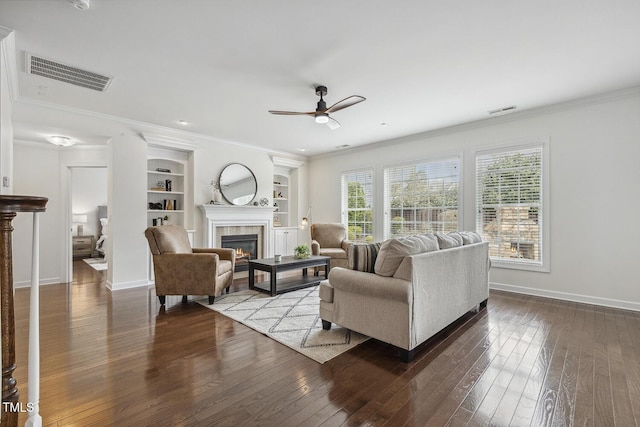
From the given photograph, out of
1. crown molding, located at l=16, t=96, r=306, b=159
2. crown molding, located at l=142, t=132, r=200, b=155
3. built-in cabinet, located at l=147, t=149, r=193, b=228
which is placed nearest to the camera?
crown molding, located at l=16, t=96, r=306, b=159

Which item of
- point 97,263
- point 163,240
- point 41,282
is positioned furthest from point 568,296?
point 97,263

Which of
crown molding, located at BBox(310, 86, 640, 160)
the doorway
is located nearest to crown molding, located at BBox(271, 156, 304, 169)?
crown molding, located at BBox(310, 86, 640, 160)

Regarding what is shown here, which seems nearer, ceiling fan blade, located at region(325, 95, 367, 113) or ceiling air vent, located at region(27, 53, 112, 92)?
ceiling air vent, located at region(27, 53, 112, 92)

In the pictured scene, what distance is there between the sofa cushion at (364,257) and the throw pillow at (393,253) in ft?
0.36

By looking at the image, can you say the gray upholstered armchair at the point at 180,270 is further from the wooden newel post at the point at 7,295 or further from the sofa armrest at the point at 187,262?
the wooden newel post at the point at 7,295

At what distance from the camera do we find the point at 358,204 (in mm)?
6828

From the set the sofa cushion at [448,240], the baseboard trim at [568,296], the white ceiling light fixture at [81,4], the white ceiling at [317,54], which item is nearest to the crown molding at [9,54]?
the white ceiling at [317,54]

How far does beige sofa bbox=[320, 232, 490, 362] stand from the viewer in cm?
243

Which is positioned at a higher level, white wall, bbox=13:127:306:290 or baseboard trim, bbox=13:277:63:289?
white wall, bbox=13:127:306:290

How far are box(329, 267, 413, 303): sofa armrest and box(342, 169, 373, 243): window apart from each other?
367 cm

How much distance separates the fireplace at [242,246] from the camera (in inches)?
238

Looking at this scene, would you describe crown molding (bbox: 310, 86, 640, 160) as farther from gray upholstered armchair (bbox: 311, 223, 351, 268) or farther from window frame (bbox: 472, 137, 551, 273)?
gray upholstered armchair (bbox: 311, 223, 351, 268)

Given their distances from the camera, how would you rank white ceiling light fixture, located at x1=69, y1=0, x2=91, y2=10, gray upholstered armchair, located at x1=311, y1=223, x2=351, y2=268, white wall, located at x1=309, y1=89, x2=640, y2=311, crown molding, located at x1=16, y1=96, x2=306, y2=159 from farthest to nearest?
1. gray upholstered armchair, located at x1=311, y1=223, x2=351, y2=268
2. crown molding, located at x1=16, y1=96, x2=306, y2=159
3. white wall, located at x1=309, y1=89, x2=640, y2=311
4. white ceiling light fixture, located at x1=69, y1=0, x2=91, y2=10

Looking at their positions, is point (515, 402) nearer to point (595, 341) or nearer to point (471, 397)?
point (471, 397)
